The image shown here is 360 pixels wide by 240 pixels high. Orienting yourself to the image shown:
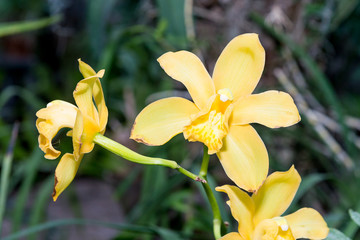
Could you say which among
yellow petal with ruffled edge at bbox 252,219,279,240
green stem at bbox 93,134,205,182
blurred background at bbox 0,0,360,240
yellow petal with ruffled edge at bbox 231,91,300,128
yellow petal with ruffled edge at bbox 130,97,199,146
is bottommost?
blurred background at bbox 0,0,360,240

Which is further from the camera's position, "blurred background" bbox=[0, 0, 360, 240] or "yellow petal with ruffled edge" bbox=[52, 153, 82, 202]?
"blurred background" bbox=[0, 0, 360, 240]

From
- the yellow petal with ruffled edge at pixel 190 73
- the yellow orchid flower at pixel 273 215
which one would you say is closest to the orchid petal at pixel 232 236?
the yellow orchid flower at pixel 273 215

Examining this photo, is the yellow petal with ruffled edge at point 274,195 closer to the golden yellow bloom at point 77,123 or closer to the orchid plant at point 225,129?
the orchid plant at point 225,129

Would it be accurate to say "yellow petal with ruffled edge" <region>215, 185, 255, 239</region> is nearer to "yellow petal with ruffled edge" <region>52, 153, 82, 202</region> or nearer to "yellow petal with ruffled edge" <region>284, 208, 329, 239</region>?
"yellow petal with ruffled edge" <region>284, 208, 329, 239</region>

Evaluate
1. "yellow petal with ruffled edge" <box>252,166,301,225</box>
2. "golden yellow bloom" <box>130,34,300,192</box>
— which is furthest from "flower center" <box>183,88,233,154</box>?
"yellow petal with ruffled edge" <box>252,166,301,225</box>

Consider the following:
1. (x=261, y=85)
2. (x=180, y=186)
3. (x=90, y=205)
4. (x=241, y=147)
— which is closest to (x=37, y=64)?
(x=90, y=205)

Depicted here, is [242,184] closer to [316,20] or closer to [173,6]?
[173,6]

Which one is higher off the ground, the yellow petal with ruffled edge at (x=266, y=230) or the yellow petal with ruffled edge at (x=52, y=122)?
the yellow petal with ruffled edge at (x=52, y=122)

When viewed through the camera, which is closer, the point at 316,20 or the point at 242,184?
the point at 242,184
